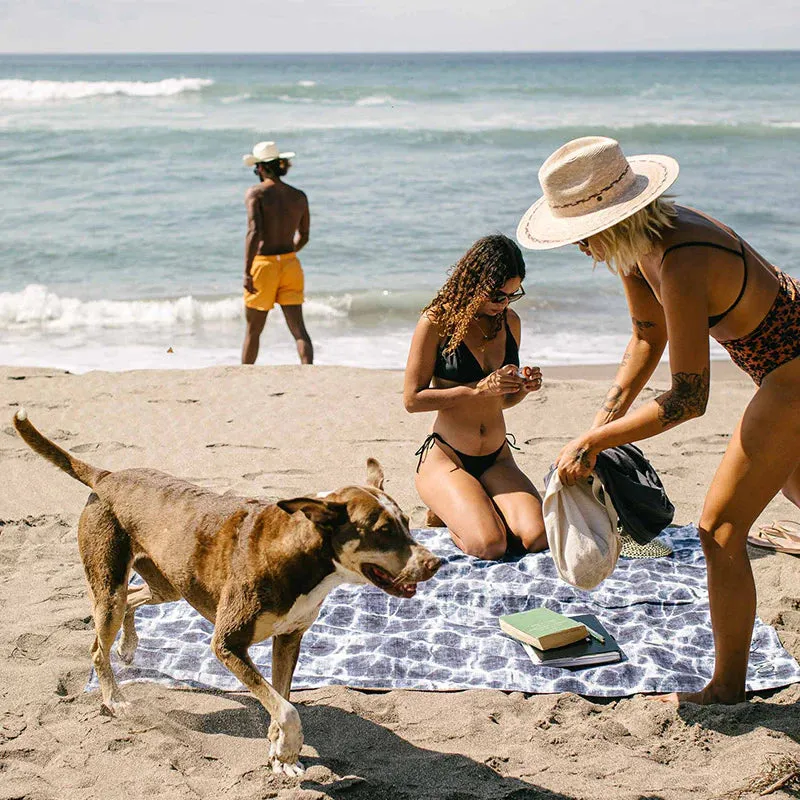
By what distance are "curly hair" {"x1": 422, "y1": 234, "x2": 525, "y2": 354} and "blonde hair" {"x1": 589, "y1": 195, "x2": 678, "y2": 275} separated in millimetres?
1764

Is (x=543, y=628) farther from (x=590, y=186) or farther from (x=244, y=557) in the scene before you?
(x=590, y=186)

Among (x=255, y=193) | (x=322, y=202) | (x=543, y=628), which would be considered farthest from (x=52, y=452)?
(x=322, y=202)

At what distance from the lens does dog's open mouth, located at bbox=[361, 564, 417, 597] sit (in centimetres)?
346

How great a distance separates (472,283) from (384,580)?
8.34 feet

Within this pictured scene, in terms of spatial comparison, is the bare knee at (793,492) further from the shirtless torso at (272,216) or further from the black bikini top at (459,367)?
the shirtless torso at (272,216)

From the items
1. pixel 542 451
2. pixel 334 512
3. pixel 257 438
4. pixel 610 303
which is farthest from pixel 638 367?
pixel 610 303

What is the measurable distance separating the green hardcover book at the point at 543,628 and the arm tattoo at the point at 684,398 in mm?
1338

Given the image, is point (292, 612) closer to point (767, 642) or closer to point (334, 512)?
point (334, 512)

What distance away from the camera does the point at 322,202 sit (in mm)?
20234

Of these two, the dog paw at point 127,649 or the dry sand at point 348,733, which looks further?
the dog paw at point 127,649

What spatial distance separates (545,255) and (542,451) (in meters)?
9.21

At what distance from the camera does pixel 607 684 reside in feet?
14.2

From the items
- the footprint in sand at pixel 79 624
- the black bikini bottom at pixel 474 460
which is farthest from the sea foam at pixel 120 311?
the footprint in sand at pixel 79 624

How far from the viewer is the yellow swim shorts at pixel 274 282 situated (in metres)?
10.1
